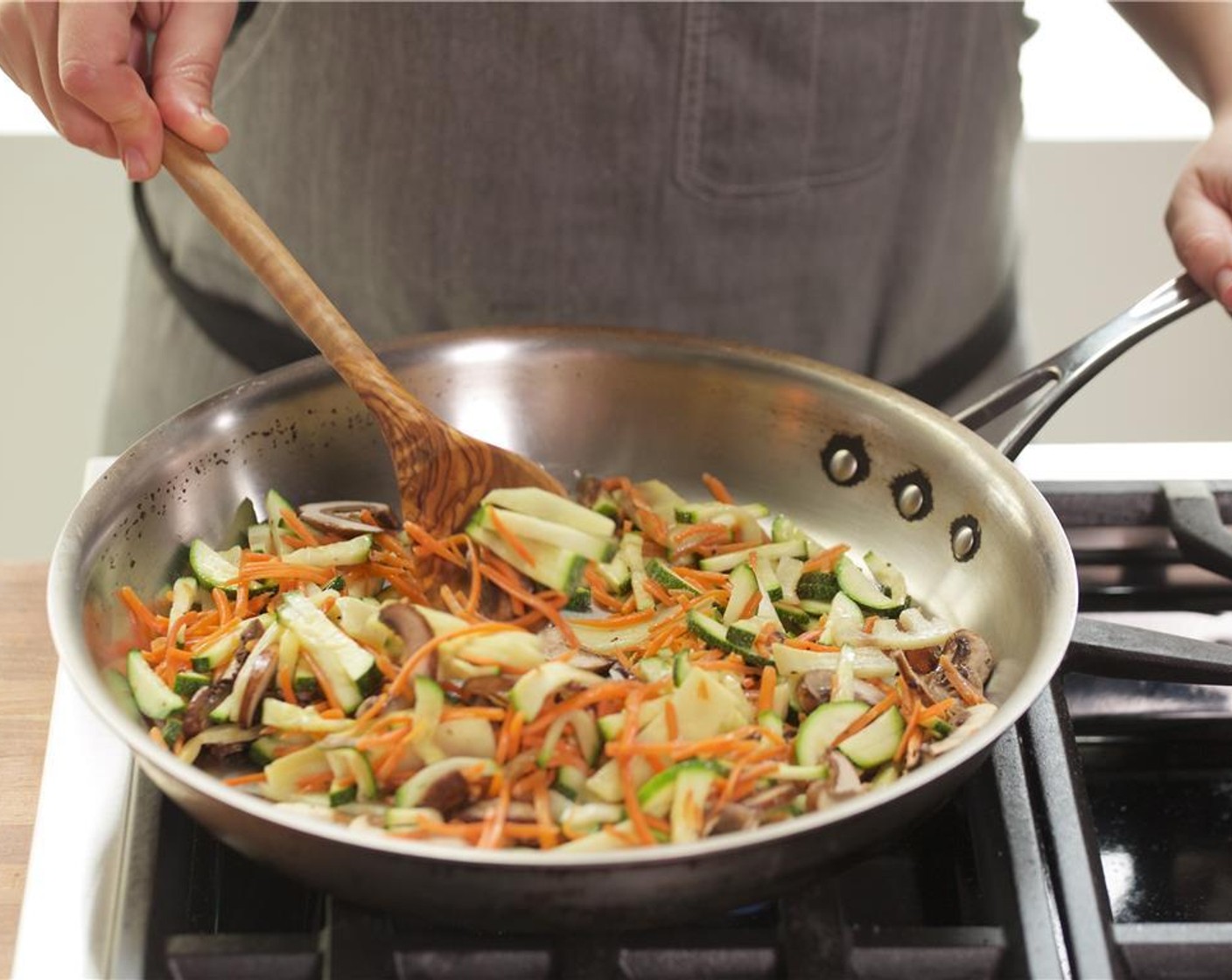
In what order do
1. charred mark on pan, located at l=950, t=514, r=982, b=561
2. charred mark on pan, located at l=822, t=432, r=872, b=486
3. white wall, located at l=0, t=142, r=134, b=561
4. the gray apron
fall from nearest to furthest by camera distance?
charred mark on pan, located at l=950, t=514, r=982, b=561 < charred mark on pan, located at l=822, t=432, r=872, b=486 < the gray apron < white wall, located at l=0, t=142, r=134, b=561

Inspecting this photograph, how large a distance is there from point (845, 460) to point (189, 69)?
2.37 ft

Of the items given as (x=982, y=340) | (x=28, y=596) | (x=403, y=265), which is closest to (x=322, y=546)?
(x=28, y=596)

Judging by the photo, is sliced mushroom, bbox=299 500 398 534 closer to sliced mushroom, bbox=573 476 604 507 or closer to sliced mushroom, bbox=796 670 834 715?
sliced mushroom, bbox=573 476 604 507

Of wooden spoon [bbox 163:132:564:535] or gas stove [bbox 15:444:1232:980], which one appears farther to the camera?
wooden spoon [bbox 163:132:564:535]

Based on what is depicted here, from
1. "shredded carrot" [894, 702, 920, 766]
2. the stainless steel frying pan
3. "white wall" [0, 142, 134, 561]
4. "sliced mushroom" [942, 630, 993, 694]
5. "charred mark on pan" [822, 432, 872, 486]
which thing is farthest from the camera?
"white wall" [0, 142, 134, 561]

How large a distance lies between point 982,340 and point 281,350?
0.91 m

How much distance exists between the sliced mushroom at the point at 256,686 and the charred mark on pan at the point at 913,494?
0.63m

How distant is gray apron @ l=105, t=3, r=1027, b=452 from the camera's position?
1675 mm

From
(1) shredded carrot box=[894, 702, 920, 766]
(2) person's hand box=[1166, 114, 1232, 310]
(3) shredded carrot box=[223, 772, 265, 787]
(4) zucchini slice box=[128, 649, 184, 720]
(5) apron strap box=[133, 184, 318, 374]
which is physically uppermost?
(2) person's hand box=[1166, 114, 1232, 310]

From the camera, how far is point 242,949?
3.20 feet

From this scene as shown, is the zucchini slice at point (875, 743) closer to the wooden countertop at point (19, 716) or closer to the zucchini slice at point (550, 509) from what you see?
the zucchini slice at point (550, 509)

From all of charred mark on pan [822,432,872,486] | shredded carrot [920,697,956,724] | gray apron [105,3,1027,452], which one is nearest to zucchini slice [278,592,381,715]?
shredded carrot [920,697,956,724]

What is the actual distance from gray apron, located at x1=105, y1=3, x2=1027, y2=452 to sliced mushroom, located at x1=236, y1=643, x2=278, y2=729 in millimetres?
742

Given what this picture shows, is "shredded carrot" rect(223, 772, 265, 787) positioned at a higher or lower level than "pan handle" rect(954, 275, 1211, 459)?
lower
